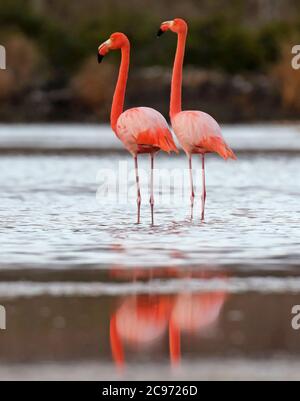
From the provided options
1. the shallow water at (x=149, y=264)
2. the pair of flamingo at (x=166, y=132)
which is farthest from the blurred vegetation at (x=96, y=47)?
the pair of flamingo at (x=166, y=132)

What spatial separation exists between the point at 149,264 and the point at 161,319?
217cm

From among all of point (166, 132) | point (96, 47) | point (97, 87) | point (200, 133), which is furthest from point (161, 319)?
point (96, 47)

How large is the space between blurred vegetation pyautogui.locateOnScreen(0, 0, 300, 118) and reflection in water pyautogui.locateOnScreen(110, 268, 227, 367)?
1162 inches

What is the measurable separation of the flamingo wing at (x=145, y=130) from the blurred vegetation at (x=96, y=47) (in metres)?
24.7

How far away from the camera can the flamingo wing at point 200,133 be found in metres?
12.8

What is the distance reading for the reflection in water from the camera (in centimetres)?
680

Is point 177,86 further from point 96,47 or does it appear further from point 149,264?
point 96,47

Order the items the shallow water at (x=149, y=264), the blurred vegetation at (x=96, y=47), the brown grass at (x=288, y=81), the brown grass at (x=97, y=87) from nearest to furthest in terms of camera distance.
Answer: the shallow water at (x=149, y=264) → the brown grass at (x=288, y=81) → the brown grass at (x=97, y=87) → the blurred vegetation at (x=96, y=47)

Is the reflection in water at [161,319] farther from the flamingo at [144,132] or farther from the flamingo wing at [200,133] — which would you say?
the flamingo wing at [200,133]

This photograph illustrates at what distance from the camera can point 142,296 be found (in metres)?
8.24

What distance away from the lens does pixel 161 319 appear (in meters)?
7.42

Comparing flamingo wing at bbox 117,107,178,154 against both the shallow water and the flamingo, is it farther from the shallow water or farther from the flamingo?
the shallow water

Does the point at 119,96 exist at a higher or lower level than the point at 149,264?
higher

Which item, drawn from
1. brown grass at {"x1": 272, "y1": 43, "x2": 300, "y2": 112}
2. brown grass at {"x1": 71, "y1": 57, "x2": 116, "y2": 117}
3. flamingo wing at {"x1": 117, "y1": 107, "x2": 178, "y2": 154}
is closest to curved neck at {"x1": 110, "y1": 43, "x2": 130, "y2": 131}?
flamingo wing at {"x1": 117, "y1": 107, "x2": 178, "y2": 154}
